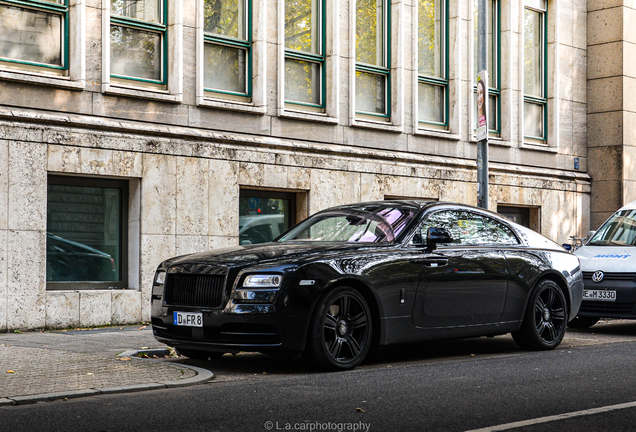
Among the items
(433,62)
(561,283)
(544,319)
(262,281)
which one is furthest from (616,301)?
(433,62)

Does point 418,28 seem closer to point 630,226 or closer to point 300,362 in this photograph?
point 630,226

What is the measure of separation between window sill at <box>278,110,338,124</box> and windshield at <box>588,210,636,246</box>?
5.24 m

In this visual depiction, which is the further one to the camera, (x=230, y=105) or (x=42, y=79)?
(x=230, y=105)

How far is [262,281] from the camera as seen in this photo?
786 cm

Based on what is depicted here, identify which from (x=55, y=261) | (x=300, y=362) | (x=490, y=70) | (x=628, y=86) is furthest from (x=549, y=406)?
(x=628, y=86)

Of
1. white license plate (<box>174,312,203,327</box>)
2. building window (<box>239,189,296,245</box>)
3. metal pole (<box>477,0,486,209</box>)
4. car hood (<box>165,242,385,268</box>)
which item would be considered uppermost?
metal pole (<box>477,0,486,209</box>)

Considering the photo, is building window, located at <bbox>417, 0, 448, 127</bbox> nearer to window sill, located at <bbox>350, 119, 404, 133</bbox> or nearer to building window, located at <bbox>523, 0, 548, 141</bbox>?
window sill, located at <bbox>350, 119, 404, 133</bbox>

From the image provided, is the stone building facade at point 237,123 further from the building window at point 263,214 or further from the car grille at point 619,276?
the car grille at point 619,276

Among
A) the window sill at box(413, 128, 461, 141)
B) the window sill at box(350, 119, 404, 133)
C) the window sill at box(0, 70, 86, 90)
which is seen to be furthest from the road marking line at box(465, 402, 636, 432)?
the window sill at box(413, 128, 461, 141)

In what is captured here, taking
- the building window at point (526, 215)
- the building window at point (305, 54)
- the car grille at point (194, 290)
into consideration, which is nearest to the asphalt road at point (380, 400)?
the car grille at point (194, 290)

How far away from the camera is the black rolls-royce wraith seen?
7.87 m

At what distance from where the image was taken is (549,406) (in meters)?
6.38

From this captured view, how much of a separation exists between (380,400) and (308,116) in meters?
10.1

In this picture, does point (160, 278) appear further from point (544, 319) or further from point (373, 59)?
point (373, 59)
